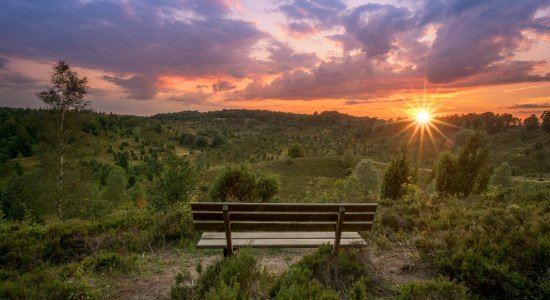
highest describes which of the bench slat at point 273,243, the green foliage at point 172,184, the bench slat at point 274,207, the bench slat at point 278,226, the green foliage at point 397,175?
the bench slat at point 274,207

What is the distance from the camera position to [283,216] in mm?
5281

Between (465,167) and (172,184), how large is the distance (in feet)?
78.6

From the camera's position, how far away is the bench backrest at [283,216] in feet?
16.9

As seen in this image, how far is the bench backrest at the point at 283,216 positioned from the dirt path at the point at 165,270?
77 centimetres

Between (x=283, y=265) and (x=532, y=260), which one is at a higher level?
(x=532, y=260)

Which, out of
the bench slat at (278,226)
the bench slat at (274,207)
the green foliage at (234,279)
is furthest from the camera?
the bench slat at (278,226)

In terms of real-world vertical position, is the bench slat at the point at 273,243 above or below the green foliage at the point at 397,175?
above

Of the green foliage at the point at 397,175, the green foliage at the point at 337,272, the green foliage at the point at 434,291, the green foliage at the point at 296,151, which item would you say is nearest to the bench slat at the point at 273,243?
the green foliage at the point at 337,272

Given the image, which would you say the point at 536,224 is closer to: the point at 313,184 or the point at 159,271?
the point at 159,271

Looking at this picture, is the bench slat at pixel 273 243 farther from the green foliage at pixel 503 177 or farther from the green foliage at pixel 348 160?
the green foliage at pixel 348 160

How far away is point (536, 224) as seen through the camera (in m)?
6.25

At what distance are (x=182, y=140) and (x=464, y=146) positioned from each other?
12749 cm

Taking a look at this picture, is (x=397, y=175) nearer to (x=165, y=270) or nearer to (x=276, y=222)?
(x=276, y=222)

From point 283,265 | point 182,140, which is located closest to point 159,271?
point 283,265
